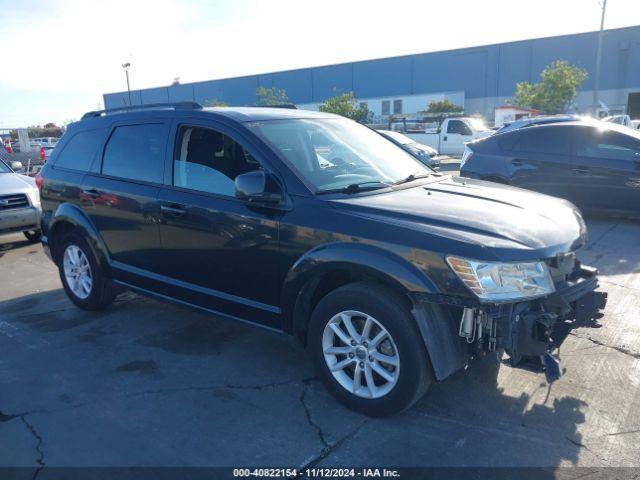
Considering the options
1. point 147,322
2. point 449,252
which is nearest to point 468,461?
point 449,252

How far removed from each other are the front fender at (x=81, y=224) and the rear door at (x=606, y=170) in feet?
22.7

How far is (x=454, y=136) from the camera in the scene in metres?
23.7

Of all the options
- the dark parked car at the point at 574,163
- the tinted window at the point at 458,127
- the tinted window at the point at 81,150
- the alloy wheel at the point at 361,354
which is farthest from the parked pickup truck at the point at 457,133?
the alloy wheel at the point at 361,354

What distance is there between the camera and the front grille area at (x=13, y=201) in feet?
25.3

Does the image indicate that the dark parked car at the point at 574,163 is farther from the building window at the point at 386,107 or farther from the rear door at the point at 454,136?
the building window at the point at 386,107

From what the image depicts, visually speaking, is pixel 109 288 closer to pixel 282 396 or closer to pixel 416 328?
pixel 282 396

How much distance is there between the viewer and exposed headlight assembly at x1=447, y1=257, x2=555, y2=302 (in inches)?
110

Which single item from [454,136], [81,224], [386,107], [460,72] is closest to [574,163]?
[81,224]

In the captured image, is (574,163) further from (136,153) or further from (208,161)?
(136,153)

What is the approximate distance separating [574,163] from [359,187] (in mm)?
6007

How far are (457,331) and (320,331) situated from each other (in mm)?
842

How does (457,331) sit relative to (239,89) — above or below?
below

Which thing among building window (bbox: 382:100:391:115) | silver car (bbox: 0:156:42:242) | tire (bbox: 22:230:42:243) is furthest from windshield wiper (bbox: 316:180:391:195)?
building window (bbox: 382:100:391:115)

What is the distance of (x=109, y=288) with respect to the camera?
198 inches
